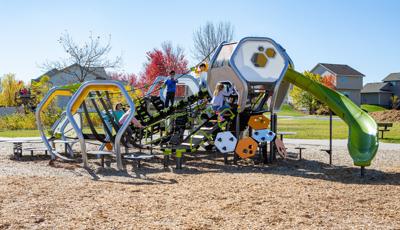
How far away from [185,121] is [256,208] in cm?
710

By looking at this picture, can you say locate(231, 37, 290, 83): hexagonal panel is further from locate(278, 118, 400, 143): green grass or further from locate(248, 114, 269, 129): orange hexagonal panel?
locate(278, 118, 400, 143): green grass

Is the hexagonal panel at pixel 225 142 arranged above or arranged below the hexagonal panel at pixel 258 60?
below

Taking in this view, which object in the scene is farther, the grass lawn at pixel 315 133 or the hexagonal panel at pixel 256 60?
the grass lawn at pixel 315 133

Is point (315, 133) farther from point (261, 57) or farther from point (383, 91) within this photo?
point (383, 91)

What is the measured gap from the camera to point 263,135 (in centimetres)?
1238

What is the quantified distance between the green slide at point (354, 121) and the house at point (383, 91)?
6448 centimetres

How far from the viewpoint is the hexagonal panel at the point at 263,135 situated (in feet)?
40.5

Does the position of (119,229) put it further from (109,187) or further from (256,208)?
(109,187)

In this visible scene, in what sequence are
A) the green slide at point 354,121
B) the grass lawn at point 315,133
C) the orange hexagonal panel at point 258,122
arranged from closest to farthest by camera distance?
the green slide at point 354,121 → the orange hexagonal panel at point 258,122 → the grass lawn at point 315,133

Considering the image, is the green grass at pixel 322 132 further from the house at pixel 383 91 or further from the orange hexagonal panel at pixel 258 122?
the house at pixel 383 91

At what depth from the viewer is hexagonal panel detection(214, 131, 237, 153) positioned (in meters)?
12.1

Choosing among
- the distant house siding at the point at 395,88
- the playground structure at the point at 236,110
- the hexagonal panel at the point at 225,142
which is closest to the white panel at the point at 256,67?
the playground structure at the point at 236,110

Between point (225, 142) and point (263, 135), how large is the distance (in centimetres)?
101

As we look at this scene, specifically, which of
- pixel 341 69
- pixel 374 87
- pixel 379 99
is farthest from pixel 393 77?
pixel 341 69
